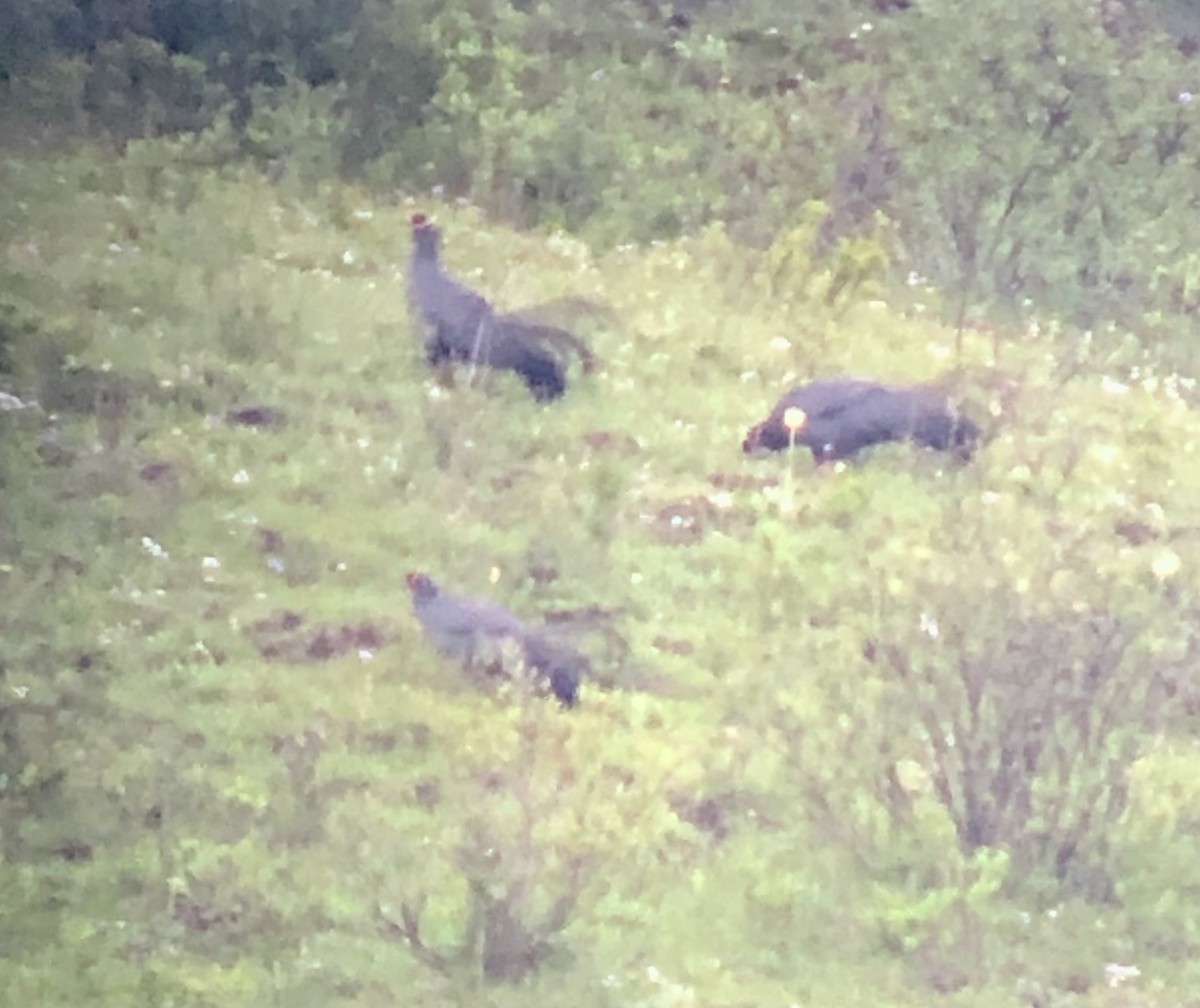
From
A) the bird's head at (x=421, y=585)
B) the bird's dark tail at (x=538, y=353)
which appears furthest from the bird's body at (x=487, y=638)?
the bird's dark tail at (x=538, y=353)

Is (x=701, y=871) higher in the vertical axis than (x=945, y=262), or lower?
lower

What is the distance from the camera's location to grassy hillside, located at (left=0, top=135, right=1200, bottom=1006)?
2021 millimetres

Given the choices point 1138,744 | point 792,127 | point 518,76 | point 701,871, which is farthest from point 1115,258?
point 701,871

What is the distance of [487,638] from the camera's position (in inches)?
82.0

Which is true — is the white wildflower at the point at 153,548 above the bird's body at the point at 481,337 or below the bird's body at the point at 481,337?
below

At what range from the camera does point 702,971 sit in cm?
201

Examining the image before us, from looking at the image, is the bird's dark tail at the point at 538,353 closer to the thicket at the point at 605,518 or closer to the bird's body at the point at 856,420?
the thicket at the point at 605,518

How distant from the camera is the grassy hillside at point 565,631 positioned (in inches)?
79.6

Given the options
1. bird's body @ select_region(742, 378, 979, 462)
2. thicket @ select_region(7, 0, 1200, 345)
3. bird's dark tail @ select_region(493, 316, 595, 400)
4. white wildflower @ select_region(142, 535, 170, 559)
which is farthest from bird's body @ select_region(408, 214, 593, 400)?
white wildflower @ select_region(142, 535, 170, 559)

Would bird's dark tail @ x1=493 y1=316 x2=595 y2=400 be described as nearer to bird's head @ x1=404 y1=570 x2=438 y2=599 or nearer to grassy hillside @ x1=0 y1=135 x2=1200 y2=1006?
grassy hillside @ x1=0 y1=135 x2=1200 y2=1006

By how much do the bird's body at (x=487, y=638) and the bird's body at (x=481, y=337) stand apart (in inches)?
11.1

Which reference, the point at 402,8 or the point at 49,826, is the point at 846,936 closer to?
the point at 49,826

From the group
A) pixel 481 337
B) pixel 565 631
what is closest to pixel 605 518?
pixel 565 631

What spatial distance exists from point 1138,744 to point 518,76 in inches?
43.7
